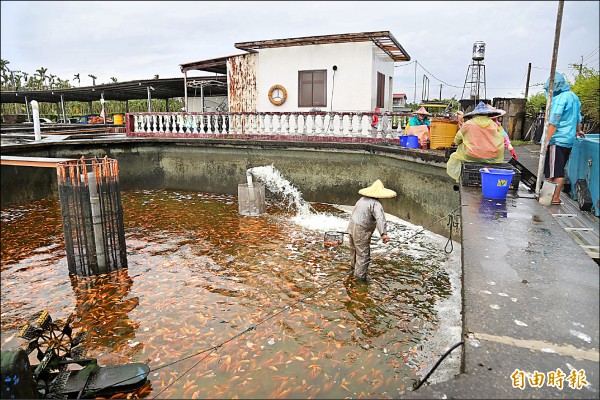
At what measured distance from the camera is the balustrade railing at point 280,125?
12422 mm

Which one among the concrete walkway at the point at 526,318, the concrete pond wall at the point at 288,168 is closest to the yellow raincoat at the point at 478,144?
the concrete pond wall at the point at 288,168

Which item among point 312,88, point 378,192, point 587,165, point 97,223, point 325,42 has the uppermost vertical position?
point 325,42

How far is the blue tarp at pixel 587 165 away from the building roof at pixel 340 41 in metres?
8.03

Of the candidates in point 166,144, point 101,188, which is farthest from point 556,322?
point 166,144

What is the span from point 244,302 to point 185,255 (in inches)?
106

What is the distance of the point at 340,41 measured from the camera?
1422 centimetres

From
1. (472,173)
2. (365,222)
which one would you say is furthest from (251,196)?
(472,173)

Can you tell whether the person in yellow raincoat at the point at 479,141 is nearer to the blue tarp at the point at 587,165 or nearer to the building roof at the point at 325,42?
the blue tarp at the point at 587,165

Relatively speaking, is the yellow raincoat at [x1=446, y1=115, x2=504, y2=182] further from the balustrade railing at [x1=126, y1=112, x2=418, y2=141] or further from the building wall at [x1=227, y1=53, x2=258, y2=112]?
the building wall at [x1=227, y1=53, x2=258, y2=112]

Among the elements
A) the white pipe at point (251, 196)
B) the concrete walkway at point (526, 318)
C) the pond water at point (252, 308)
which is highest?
the concrete walkway at point (526, 318)

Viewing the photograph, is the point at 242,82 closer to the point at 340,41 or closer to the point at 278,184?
the point at 340,41

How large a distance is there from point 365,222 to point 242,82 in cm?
1153

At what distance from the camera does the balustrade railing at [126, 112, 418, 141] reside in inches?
489

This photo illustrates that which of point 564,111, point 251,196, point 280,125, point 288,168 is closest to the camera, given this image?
point 564,111
